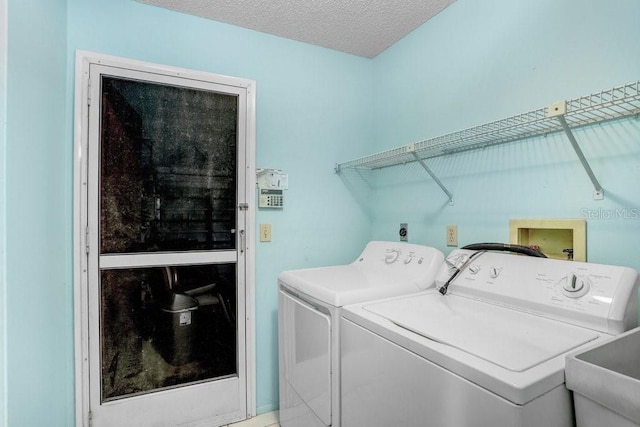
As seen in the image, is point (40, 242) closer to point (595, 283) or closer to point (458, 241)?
point (458, 241)

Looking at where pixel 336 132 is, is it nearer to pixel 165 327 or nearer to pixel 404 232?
pixel 404 232

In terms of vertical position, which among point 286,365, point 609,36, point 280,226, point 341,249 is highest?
point 609,36

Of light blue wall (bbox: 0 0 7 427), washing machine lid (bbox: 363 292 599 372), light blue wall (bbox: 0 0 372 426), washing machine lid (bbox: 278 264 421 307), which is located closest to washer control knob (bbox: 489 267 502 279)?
washing machine lid (bbox: 363 292 599 372)

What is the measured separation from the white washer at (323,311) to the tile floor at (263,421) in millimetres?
203

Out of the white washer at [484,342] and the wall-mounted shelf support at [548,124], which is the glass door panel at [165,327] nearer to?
the white washer at [484,342]

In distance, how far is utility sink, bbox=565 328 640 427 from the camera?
65cm

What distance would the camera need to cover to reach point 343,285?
4.82 feet

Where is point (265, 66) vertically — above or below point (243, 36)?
below

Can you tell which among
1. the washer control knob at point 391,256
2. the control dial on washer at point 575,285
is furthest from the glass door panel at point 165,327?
the control dial on washer at point 575,285

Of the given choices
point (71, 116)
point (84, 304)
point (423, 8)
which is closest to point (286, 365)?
point (84, 304)

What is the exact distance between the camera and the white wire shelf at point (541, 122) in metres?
1.00

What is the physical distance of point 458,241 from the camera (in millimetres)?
1750

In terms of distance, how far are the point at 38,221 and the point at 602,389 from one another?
6.53 feet

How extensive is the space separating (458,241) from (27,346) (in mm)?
2037
